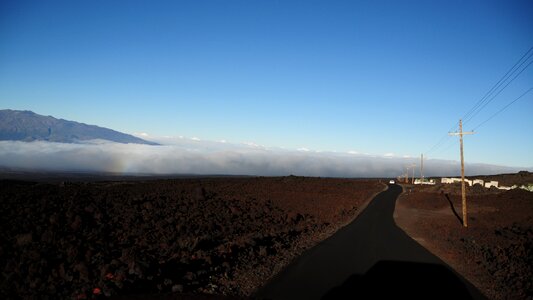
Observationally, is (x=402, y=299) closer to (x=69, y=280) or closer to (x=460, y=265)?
(x=460, y=265)

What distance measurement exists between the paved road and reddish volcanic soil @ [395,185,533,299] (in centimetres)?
92

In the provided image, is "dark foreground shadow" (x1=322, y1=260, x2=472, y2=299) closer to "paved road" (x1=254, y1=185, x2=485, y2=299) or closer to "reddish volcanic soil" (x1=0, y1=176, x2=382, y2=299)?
"paved road" (x1=254, y1=185, x2=485, y2=299)

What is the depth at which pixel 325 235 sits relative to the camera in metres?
22.4

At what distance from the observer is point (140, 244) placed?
61.6 ft

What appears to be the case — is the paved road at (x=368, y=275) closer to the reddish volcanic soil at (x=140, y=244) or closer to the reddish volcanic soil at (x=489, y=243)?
the reddish volcanic soil at (x=489, y=243)

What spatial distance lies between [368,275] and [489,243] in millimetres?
11089

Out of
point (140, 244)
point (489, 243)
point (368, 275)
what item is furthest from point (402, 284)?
point (140, 244)

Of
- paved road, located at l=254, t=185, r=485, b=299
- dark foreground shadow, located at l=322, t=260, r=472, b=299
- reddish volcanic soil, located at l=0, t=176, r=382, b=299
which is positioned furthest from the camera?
reddish volcanic soil, located at l=0, t=176, r=382, b=299

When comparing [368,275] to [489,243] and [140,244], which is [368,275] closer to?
[489,243]

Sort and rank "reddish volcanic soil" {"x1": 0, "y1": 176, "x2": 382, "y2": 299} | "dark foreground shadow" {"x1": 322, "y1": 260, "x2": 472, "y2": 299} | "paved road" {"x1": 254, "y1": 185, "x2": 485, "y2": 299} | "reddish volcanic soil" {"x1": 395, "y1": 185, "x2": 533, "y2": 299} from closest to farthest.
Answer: "dark foreground shadow" {"x1": 322, "y1": 260, "x2": 472, "y2": 299} < "paved road" {"x1": 254, "y1": 185, "x2": 485, "y2": 299} < "reddish volcanic soil" {"x1": 0, "y1": 176, "x2": 382, "y2": 299} < "reddish volcanic soil" {"x1": 395, "y1": 185, "x2": 533, "y2": 299}

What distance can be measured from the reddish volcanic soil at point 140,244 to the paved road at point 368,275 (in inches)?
40.5

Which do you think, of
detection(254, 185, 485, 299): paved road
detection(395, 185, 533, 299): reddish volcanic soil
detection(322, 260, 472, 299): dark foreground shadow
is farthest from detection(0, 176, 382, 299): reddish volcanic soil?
detection(395, 185, 533, 299): reddish volcanic soil

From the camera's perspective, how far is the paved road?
1102 cm

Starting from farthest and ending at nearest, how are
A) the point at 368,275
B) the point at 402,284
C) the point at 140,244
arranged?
the point at 140,244 < the point at 368,275 < the point at 402,284
